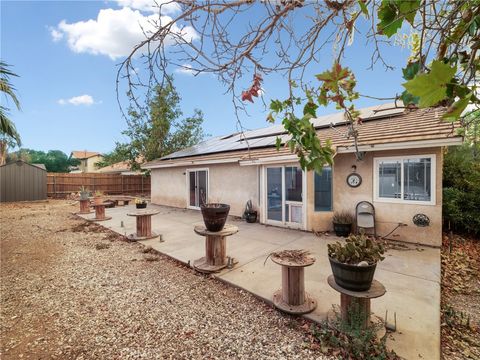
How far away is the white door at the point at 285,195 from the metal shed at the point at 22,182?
17138 mm

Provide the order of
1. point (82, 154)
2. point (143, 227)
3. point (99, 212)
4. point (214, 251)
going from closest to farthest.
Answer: point (214, 251), point (143, 227), point (99, 212), point (82, 154)

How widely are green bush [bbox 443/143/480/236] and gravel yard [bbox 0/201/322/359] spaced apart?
21.6 ft

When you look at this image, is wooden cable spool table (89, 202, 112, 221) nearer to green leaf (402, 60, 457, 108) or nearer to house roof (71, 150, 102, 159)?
green leaf (402, 60, 457, 108)

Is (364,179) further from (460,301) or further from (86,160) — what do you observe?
(86,160)

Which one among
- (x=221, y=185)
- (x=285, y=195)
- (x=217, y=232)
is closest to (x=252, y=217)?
(x=285, y=195)

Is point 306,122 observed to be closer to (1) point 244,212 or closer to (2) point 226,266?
(2) point 226,266

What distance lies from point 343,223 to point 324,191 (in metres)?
1.11

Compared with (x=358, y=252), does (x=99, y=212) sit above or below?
below

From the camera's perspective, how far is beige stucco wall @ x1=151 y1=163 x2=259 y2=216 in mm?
9219

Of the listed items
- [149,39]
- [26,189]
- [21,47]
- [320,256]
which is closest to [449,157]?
[320,256]

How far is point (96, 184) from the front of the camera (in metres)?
20.1

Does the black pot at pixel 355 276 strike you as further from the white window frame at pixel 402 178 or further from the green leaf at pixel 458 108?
the white window frame at pixel 402 178

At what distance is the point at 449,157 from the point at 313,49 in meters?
8.08

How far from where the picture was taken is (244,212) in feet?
30.0
